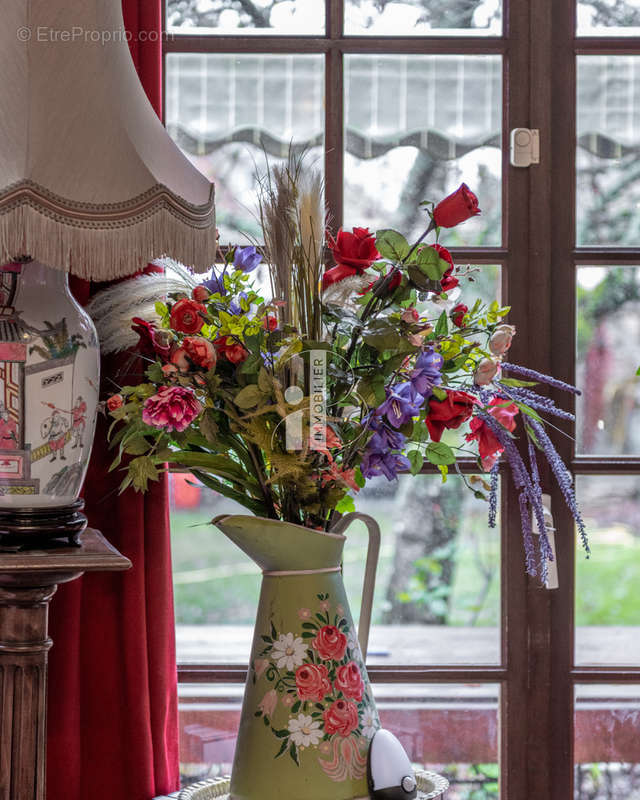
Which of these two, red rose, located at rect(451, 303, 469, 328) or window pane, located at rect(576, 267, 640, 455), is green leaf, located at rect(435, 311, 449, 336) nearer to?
red rose, located at rect(451, 303, 469, 328)

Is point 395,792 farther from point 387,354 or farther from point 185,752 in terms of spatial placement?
point 185,752

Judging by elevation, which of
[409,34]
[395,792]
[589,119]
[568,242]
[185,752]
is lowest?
[185,752]

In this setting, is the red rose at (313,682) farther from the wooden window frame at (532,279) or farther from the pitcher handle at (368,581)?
the wooden window frame at (532,279)

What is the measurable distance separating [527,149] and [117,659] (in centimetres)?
111

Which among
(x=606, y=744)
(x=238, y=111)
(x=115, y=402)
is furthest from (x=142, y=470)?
(x=606, y=744)

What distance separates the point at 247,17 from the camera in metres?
1.73

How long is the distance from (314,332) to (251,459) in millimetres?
186

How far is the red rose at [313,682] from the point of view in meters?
1.17

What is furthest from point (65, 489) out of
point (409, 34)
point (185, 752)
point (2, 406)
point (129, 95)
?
point (409, 34)

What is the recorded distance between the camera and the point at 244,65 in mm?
1733

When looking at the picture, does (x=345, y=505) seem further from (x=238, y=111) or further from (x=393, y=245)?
(x=238, y=111)

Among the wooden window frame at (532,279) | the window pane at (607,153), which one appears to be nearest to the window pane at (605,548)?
the wooden window frame at (532,279)

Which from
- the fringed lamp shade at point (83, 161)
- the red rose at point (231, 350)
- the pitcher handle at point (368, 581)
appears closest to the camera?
the fringed lamp shade at point (83, 161)

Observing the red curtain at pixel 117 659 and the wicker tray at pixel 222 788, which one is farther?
the red curtain at pixel 117 659
